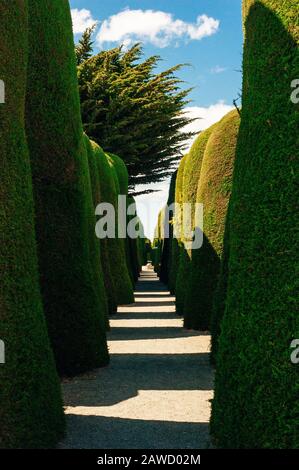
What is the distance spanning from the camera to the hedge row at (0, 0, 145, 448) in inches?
184

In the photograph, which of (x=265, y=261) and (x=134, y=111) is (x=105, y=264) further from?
(x=134, y=111)

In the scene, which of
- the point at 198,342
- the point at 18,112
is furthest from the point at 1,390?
the point at 198,342

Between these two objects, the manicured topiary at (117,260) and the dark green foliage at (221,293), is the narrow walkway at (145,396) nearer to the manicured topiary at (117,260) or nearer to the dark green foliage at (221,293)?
the dark green foliage at (221,293)

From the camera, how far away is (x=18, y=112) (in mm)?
5066

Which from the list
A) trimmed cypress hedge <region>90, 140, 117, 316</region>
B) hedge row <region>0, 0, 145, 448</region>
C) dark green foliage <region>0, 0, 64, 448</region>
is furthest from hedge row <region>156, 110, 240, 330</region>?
dark green foliage <region>0, 0, 64, 448</region>

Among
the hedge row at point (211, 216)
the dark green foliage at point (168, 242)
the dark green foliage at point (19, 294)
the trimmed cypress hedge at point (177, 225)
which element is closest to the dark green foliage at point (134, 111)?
the dark green foliage at point (168, 242)

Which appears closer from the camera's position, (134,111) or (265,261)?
(265,261)

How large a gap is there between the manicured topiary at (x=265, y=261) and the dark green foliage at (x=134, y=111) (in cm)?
2470

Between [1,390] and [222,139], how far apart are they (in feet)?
25.4

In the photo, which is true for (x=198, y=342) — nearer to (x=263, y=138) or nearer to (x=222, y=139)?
(x=222, y=139)

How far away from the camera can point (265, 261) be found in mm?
4344

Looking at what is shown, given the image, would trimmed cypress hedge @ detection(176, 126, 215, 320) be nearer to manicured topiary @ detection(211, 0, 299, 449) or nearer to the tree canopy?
manicured topiary @ detection(211, 0, 299, 449)

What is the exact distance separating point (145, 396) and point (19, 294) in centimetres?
291

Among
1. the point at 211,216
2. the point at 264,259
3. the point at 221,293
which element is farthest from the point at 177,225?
the point at 264,259
